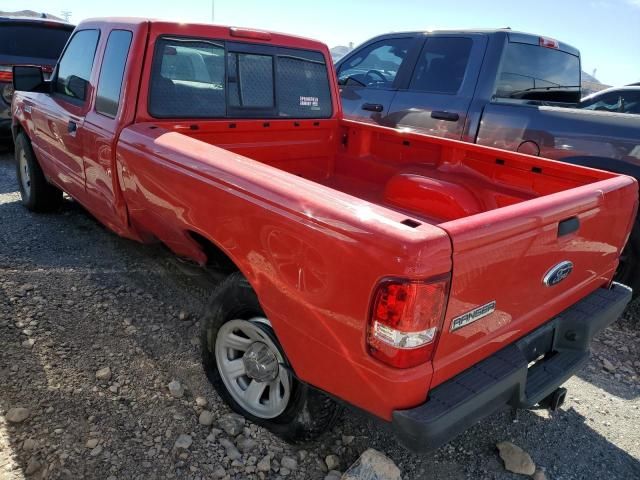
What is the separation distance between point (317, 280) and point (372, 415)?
51 cm

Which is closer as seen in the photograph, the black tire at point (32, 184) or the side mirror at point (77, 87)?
the side mirror at point (77, 87)

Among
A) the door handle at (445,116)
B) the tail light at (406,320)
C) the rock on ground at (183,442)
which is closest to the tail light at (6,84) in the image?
the door handle at (445,116)

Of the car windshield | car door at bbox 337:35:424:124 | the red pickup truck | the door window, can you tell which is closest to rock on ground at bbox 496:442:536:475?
the red pickup truck

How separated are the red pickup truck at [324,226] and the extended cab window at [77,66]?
23 millimetres

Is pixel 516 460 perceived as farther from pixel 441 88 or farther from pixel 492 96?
pixel 441 88

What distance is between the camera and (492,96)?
179 inches

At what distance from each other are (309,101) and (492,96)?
5.69 ft

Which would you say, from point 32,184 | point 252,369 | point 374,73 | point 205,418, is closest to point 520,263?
point 252,369

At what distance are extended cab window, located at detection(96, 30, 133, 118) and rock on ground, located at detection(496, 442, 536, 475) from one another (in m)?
2.77

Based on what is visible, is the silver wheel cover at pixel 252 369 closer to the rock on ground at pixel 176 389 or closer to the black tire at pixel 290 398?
the black tire at pixel 290 398

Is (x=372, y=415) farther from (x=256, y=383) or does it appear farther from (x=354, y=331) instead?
(x=256, y=383)

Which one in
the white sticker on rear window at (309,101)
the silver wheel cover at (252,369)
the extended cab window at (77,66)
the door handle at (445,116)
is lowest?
the silver wheel cover at (252,369)

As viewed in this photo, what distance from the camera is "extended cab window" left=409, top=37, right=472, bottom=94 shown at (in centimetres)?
475

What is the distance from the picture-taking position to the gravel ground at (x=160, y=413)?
2.35m
